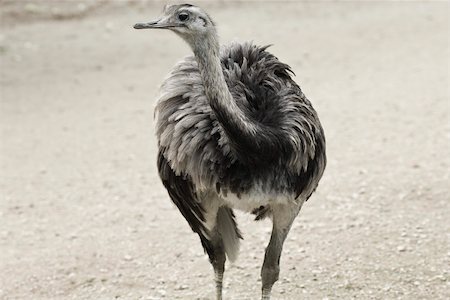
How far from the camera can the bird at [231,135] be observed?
3.55m

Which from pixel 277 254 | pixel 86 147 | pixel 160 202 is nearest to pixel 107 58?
pixel 86 147

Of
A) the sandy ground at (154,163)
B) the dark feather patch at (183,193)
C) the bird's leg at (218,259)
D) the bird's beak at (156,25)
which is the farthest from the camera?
the sandy ground at (154,163)

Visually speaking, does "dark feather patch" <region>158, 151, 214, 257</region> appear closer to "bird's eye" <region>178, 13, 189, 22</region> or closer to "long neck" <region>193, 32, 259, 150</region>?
"long neck" <region>193, 32, 259, 150</region>

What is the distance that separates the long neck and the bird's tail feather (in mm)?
1021

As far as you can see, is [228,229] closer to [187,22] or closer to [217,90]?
[217,90]

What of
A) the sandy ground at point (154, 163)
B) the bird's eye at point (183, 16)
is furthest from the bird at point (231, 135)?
the sandy ground at point (154, 163)

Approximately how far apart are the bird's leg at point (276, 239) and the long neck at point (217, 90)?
665 mm

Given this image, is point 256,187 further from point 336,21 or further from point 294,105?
point 336,21

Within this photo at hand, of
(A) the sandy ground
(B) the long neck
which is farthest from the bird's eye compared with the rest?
(A) the sandy ground

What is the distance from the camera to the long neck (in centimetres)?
353

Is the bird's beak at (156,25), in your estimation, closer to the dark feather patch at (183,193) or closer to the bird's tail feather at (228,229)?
the dark feather patch at (183,193)

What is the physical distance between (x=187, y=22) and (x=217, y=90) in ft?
1.07

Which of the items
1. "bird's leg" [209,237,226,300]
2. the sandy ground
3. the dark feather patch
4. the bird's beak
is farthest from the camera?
the sandy ground

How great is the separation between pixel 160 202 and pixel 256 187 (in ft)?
8.44
